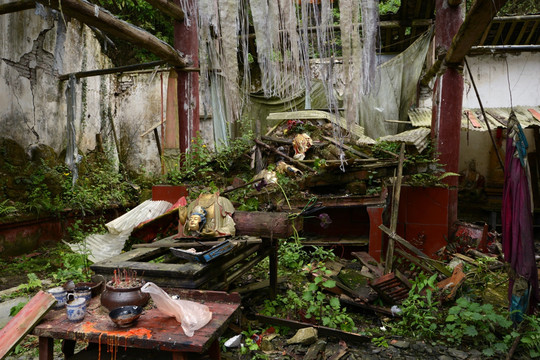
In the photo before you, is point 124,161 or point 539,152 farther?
point 124,161

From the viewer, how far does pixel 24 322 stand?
104 inches

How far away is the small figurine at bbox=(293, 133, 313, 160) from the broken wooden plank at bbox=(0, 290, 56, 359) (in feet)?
19.5

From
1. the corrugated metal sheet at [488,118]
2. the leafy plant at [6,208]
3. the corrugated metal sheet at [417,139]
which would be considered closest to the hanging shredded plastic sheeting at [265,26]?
the corrugated metal sheet at [417,139]

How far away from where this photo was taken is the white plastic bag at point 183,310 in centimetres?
257

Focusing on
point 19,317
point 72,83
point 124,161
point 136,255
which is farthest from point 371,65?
point 124,161

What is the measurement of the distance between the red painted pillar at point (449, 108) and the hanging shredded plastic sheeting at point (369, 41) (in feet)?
15.6

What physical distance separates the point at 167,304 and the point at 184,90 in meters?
5.68

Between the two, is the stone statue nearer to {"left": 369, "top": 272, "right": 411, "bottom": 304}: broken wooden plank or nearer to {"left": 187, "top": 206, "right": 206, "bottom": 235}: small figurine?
{"left": 187, "top": 206, "right": 206, "bottom": 235}: small figurine

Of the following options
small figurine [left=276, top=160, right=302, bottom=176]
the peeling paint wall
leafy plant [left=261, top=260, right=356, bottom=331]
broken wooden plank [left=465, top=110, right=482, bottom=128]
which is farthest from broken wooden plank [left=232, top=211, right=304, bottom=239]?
broken wooden plank [left=465, top=110, right=482, bottom=128]

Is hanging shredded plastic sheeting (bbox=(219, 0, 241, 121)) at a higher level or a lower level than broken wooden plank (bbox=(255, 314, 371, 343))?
higher

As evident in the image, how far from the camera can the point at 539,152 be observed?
36.5 feet

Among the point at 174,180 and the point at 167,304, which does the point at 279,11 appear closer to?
the point at 167,304

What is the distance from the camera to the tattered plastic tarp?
615cm

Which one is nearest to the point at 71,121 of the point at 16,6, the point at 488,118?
the point at 16,6
